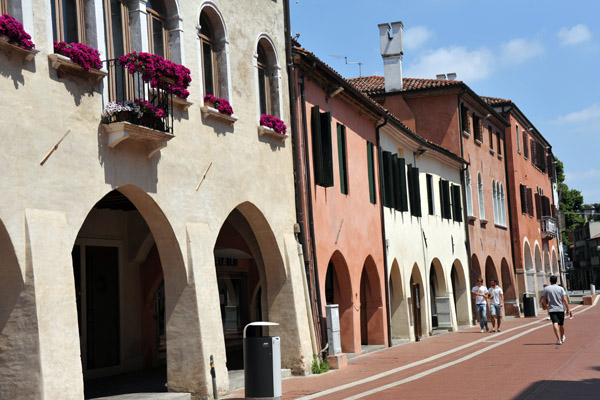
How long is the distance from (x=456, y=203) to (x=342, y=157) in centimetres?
1357

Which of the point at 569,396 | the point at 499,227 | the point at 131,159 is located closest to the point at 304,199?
the point at 131,159

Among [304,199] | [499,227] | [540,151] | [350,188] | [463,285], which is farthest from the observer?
[540,151]

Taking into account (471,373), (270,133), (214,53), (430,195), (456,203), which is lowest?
(471,373)

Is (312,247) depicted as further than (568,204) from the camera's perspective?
No

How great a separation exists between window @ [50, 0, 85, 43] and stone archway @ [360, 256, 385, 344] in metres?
13.1

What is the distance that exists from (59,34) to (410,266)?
17425mm

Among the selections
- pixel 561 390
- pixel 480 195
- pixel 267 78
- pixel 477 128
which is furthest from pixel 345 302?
pixel 477 128

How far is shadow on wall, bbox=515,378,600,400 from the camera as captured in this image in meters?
11.5

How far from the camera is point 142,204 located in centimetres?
1250

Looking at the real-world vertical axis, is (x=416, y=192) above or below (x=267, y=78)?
below

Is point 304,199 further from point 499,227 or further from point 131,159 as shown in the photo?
point 499,227

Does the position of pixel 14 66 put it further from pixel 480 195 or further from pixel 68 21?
pixel 480 195

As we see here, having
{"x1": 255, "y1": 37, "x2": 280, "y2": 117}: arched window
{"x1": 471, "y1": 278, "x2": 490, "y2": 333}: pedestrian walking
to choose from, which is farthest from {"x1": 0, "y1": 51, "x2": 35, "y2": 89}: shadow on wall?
{"x1": 471, "y1": 278, "x2": 490, "y2": 333}: pedestrian walking

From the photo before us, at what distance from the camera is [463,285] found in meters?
33.2
